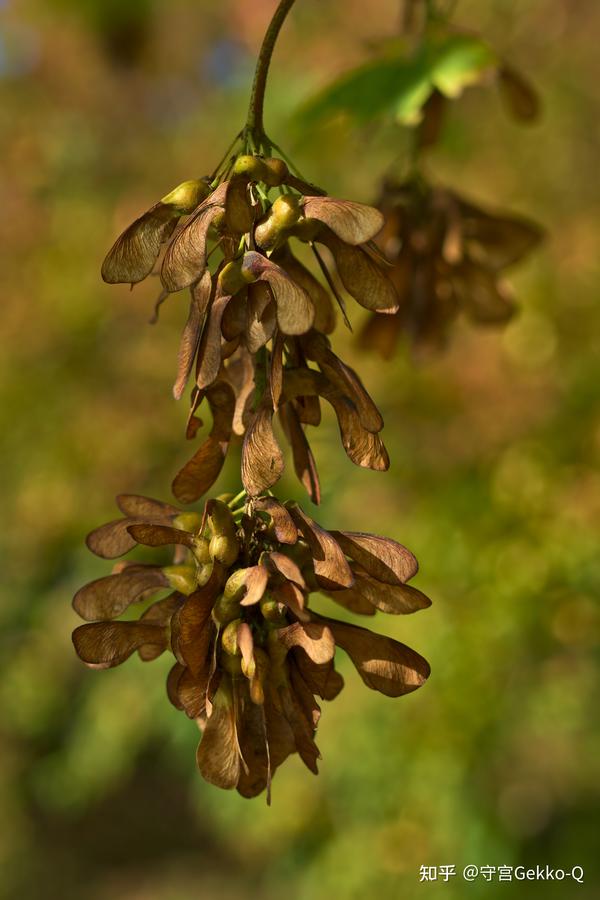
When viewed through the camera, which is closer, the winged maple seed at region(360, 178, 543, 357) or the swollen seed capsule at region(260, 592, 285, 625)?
the swollen seed capsule at region(260, 592, 285, 625)

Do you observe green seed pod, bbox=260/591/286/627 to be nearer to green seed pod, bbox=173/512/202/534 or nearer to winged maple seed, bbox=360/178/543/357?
green seed pod, bbox=173/512/202/534

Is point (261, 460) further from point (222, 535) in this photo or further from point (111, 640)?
point (111, 640)

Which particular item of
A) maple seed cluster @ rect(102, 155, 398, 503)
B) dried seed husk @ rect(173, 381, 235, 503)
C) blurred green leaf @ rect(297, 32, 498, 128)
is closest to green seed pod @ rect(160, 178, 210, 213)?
maple seed cluster @ rect(102, 155, 398, 503)

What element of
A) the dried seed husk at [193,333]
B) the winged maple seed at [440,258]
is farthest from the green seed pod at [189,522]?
the winged maple seed at [440,258]

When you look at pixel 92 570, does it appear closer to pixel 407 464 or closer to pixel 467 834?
pixel 407 464

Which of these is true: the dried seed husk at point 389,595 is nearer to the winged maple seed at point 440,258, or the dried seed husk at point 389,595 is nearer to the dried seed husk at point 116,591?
the dried seed husk at point 116,591
